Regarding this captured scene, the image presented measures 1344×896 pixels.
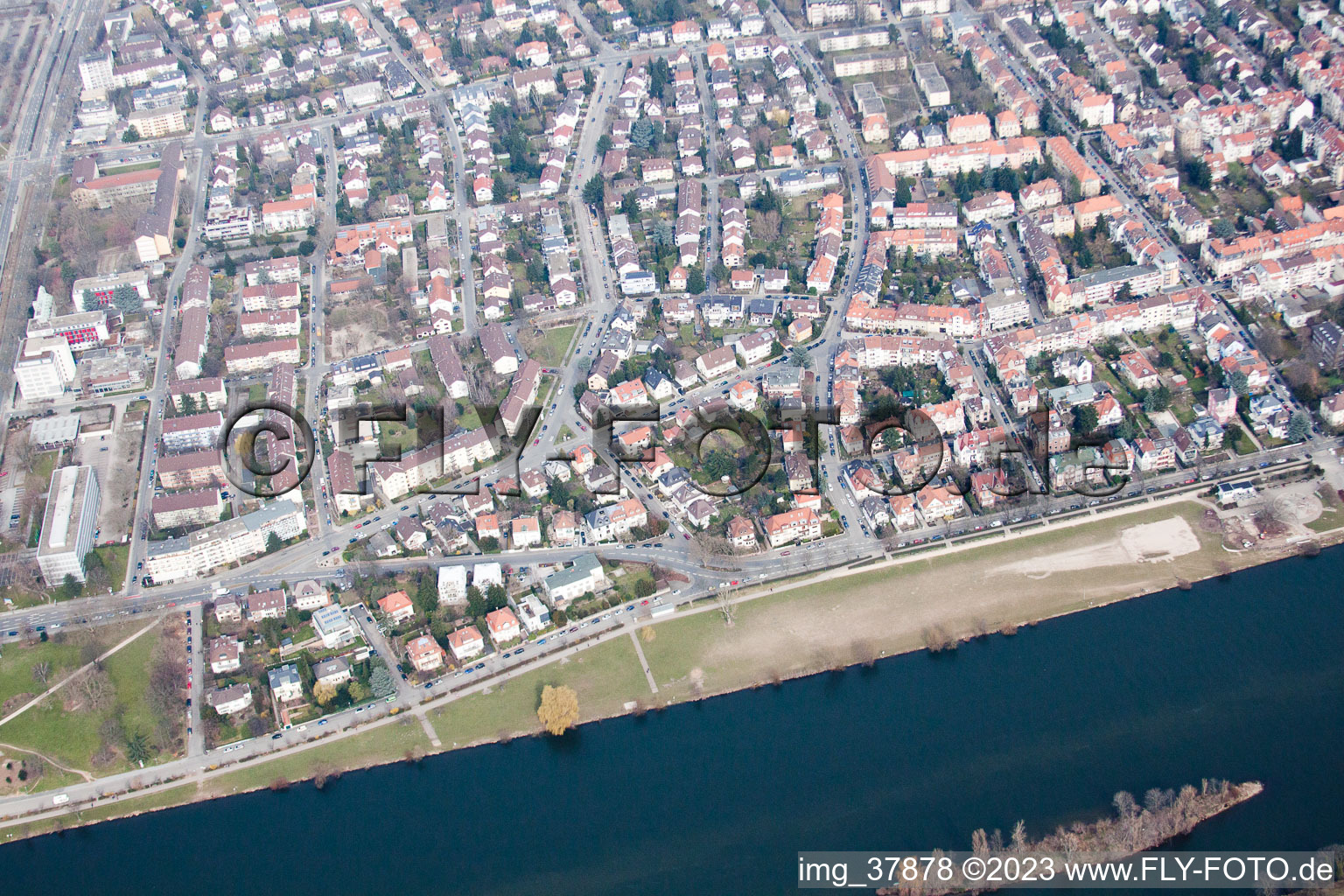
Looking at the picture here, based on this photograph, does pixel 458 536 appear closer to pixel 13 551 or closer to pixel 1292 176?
pixel 13 551

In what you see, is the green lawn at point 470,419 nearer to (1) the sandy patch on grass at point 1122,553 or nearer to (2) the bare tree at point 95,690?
(2) the bare tree at point 95,690

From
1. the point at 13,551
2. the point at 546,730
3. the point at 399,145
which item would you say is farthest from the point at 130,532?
the point at 399,145

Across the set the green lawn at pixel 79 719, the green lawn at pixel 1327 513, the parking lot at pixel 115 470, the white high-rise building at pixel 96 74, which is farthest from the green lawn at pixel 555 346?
the white high-rise building at pixel 96 74

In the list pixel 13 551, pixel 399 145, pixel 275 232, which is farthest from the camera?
pixel 399 145

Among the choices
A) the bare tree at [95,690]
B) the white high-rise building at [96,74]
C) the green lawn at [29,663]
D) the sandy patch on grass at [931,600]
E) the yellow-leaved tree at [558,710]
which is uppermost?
the white high-rise building at [96,74]

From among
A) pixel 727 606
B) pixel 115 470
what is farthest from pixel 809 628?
pixel 115 470

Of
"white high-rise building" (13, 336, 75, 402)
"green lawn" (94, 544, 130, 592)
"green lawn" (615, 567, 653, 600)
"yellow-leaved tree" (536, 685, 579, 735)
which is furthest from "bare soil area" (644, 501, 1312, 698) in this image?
"white high-rise building" (13, 336, 75, 402)

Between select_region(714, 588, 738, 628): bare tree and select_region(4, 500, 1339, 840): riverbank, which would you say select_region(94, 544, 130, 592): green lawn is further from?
select_region(714, 588, 738, 628): bare tree
